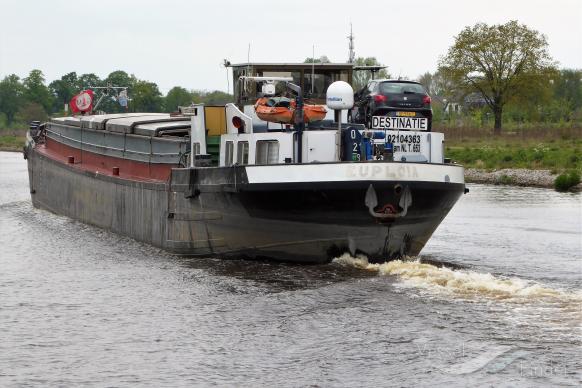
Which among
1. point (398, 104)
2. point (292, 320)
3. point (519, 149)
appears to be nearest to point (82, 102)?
point (398, 104)

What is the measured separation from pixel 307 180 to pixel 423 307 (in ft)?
12.9

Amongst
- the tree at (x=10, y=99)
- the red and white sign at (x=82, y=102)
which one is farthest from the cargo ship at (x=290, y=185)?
the tree at (x=10, y=99)

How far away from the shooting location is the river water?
14.0 m

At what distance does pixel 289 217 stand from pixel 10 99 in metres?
147

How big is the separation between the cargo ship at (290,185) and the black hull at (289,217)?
26 mm

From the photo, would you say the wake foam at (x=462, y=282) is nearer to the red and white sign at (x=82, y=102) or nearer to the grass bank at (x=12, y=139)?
the red and white sign at (x=82, y=102)

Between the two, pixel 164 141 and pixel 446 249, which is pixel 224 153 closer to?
pixel 164 141

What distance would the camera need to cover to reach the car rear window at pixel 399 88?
23359 millimetres

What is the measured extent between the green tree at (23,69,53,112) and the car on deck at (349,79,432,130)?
412 ft

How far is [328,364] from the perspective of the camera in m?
14.2

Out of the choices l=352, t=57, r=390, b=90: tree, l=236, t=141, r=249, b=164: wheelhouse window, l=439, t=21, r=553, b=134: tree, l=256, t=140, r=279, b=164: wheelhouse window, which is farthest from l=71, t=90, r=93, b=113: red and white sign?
l=439, t=21, r=553, b=134: tree

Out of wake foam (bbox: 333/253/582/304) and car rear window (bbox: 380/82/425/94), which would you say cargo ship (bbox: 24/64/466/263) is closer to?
wake foam (bbox: 333/253/582/304)

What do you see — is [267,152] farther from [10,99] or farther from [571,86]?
[10,99]

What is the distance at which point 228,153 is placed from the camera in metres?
22.5
